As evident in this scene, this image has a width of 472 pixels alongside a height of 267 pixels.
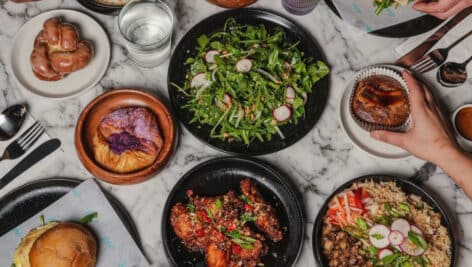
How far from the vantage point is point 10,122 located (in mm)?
2049

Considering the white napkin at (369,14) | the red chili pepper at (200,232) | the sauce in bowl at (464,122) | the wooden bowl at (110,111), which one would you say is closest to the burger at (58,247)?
the wooden bowl at (110,111)

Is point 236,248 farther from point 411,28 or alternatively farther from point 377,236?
point 411,28

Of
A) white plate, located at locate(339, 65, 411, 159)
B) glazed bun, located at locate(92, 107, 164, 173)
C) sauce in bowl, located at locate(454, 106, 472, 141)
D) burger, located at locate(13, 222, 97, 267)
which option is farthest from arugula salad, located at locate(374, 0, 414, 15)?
burger, located at locate(13, 222, 97, 267)

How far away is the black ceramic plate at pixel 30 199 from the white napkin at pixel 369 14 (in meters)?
1.32

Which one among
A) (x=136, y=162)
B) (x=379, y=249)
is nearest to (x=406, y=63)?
(x=379, y=249)

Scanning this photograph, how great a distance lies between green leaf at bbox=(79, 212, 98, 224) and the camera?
194 cm

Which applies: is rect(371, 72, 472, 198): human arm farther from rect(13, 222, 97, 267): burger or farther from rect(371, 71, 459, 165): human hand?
rect(13, 222, 97, 267): burger

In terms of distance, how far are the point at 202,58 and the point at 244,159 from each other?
48 cm

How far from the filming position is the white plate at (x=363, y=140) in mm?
2102

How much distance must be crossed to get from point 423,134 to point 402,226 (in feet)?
1.19

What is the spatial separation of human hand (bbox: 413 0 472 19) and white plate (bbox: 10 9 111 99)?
4.47ft

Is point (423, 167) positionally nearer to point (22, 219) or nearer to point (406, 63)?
point (406, 63)

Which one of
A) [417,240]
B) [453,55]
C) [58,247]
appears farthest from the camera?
[453,55]

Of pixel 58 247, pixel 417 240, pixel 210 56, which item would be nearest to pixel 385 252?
pixel 417 240
